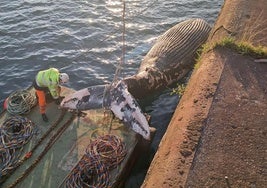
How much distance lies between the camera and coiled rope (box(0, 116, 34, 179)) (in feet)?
25.3

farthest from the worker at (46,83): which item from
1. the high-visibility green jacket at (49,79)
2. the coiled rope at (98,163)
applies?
the coiled rope at (98,163)

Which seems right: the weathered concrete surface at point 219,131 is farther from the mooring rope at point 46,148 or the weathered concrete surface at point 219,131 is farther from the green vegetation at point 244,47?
the mooring rope at point 46,148

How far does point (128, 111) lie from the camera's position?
26.6 ft

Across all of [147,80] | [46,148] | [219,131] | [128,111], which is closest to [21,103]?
[46,148]

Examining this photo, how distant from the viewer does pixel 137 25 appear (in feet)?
46.1

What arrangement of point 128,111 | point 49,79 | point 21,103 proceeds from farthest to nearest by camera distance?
point 21,103
point 49,79
point 128,111

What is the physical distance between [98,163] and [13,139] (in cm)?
240

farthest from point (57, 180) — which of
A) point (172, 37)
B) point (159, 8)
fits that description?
point (159, 8)

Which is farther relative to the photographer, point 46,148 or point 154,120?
point 154,120

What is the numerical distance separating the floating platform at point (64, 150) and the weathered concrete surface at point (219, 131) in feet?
4.77

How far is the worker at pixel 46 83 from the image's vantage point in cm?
858

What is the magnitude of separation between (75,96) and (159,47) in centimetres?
376

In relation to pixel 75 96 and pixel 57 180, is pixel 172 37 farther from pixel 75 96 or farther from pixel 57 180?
pixel 57 180

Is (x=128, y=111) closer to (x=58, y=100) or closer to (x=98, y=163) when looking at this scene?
(x=98, y=163)
